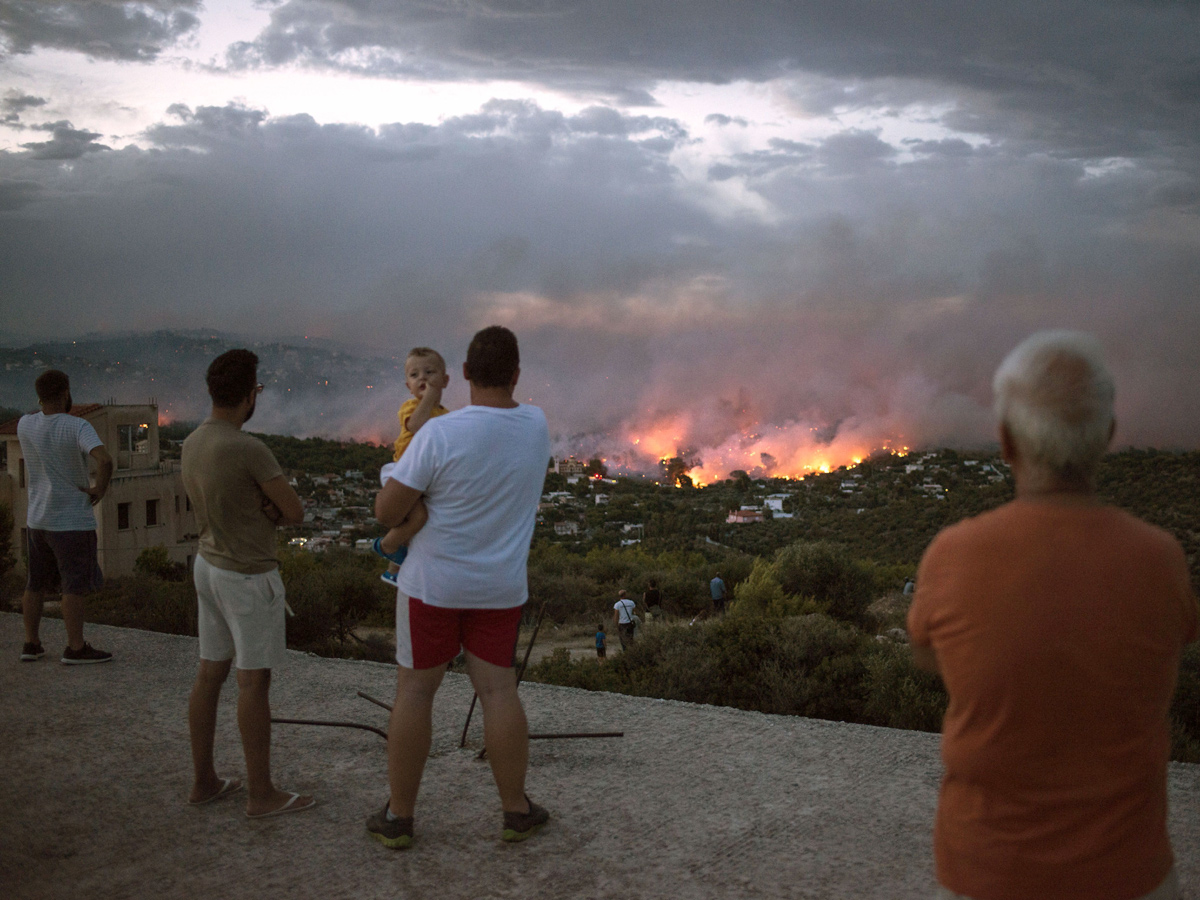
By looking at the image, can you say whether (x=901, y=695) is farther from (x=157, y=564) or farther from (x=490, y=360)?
(x=157, y=564)

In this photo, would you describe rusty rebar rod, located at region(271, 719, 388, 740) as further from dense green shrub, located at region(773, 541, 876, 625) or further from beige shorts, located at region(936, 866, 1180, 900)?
dense green shrub, located at region(773, 541, 876, 625)

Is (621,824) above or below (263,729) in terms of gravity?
below

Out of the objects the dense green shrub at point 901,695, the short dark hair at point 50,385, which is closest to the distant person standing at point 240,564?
Answer: the short dark hair at point 50,385

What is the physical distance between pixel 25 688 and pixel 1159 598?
20.0 feet

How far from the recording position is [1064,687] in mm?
1681

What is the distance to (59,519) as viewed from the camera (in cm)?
588

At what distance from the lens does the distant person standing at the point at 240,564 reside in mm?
3697

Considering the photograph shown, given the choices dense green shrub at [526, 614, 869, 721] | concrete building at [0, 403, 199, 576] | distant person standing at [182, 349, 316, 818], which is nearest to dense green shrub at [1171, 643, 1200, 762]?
dense green shrub at [526, 614, 869, 721]

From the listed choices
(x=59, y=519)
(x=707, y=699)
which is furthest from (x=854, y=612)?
(x=59, y=519)

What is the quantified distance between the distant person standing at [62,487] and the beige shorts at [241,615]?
2.47 meters

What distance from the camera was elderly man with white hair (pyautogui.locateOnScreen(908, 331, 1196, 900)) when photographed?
1.68 metres

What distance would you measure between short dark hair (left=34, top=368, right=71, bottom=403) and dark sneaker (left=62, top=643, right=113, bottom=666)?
1706 mm

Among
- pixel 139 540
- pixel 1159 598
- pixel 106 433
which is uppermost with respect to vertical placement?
pixel 1159 598

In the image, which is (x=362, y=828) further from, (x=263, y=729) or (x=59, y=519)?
(x=59, y=519)
